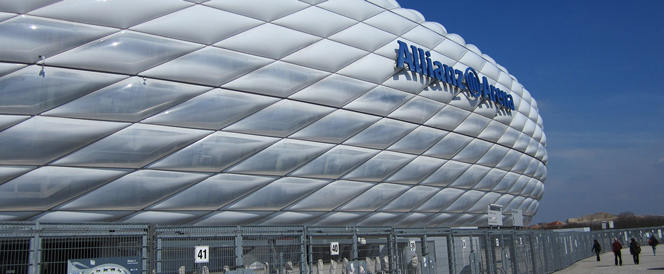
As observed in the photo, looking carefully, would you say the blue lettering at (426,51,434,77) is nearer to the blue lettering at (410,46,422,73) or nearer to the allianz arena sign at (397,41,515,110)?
the allianz arena sign at (397,41,515,110)

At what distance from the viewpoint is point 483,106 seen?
1812 centimetres

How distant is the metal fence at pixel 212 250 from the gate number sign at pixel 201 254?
1 centimetres

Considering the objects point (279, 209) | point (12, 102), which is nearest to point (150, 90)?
point (12, 102)

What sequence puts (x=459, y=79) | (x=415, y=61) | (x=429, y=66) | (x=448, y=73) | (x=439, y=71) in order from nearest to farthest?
1. (x=415, y=61)
2. (x=429, y=66)
3. (x=439, y=71)
4. (x=448, y=73)
5. (x=459, y=79)

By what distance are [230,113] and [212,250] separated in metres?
4.50

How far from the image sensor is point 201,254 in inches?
240

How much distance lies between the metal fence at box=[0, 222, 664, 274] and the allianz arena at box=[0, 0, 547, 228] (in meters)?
2.69

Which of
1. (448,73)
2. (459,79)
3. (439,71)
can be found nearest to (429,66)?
(439,71)

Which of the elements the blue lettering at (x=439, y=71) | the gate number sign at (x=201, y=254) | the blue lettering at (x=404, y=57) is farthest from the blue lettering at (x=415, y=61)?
the gate number sign at (x=201, y=254)

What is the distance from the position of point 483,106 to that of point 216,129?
33.4 ft

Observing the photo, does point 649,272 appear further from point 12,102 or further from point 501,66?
point 12,102

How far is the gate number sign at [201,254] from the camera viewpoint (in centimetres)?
602

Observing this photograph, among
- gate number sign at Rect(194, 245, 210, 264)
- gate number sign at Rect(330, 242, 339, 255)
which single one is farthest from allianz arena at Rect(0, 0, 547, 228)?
gate number sign at Rect(194, 245, 210, 264)

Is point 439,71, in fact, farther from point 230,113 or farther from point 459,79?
point 230,113
